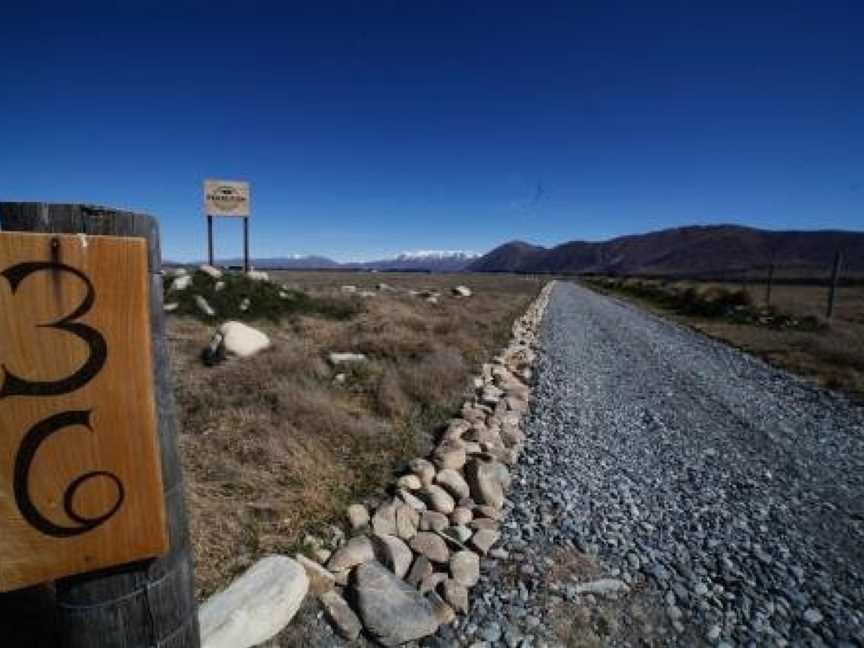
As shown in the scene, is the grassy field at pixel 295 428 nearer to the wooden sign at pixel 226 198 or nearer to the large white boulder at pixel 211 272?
the large white boulder at pixel 211 272

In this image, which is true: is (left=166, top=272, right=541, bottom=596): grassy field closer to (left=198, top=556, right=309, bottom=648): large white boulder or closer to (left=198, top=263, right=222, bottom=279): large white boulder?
(left=198, top=556, right=309, bottom=648): large white boulder

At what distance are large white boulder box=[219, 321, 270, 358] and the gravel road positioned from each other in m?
5.01

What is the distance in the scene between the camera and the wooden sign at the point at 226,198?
20922mm

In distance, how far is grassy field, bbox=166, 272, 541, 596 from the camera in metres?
4.01

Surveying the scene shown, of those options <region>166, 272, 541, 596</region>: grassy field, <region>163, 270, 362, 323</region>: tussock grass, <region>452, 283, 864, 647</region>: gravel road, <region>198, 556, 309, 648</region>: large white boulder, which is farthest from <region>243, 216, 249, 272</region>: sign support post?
<region>198, 556, 309, 648</region>: large white boulder

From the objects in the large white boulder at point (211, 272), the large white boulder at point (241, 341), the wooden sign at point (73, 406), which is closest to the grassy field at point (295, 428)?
the large white boulder at point (241, 341)

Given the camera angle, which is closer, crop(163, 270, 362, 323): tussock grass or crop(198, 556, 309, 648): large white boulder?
crop(198, 556, 309, 648): large white boulder

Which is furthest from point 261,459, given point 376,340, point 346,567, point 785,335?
point 785,335

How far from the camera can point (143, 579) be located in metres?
1.89

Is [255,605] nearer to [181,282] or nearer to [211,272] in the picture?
[181,282]

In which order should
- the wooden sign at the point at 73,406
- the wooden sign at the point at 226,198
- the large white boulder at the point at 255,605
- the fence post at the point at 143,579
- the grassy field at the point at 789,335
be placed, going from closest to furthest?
1. the wooden sign at the point at 73,406
2. the fence post at the point at 143,579
3. the large white boulder at the point at 255,605
4. the grassy field at the point at 789,335
5. the wooden sign at the point at 226,198

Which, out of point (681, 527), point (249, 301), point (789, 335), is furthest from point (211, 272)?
point (789, 335)

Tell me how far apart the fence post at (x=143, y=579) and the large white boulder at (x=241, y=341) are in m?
6.98

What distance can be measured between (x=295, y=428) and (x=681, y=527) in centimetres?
399
